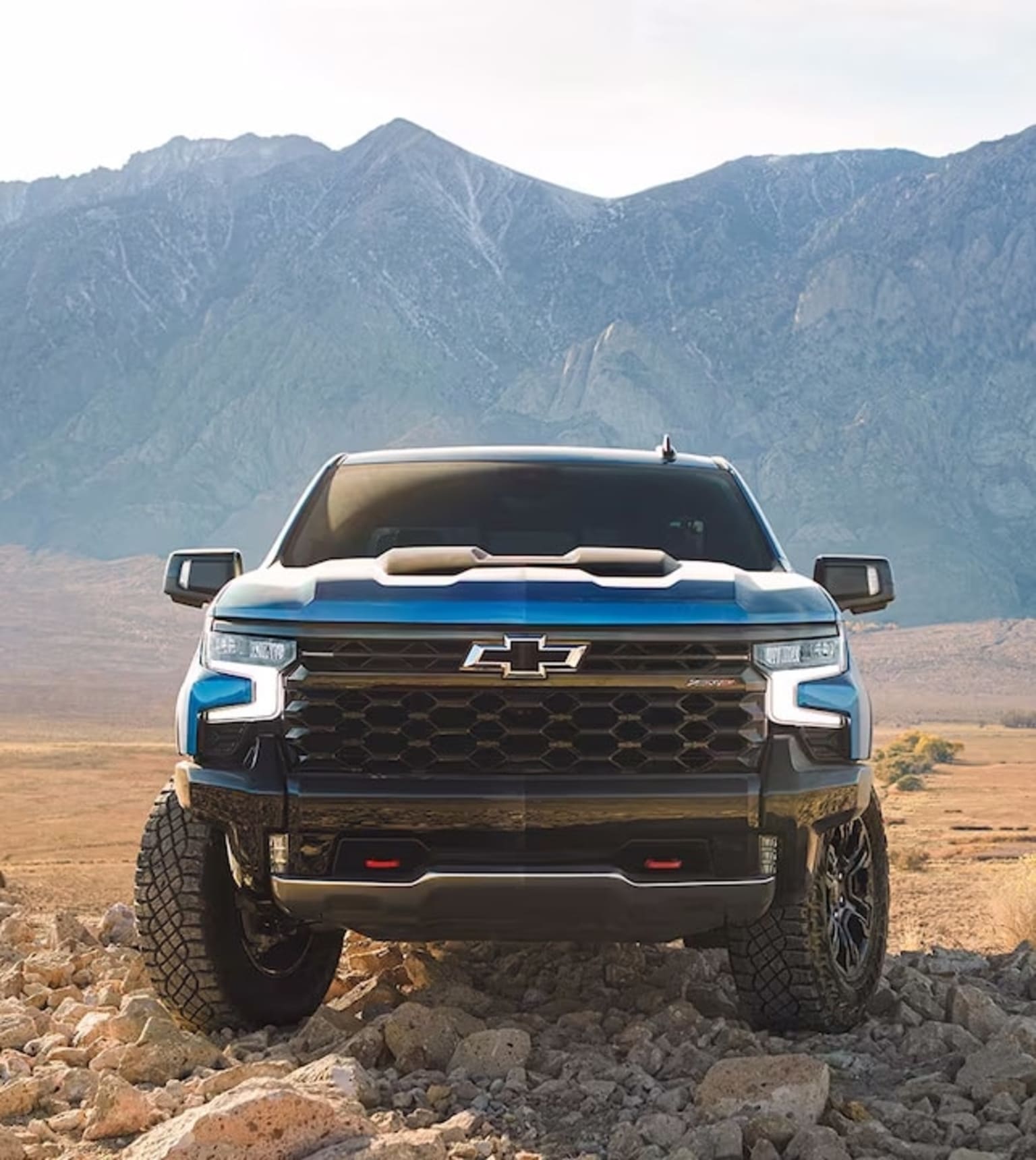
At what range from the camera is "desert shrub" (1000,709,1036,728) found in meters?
63.3

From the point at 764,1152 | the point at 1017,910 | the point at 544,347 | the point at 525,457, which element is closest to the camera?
the point at 764,1152

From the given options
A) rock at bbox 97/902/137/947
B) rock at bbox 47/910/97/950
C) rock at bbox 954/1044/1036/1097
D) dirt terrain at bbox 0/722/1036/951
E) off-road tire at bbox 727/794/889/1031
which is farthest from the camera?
dirt terrain at bbox 0/722/1036/951

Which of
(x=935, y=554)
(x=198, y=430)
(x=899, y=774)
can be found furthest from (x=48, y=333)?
(x=899, y=774)

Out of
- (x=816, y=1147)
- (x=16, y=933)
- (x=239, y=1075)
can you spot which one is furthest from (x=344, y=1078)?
(x=16, y=933)

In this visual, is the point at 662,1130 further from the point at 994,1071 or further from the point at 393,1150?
the point at 994,1071

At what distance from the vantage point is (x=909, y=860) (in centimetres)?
2022

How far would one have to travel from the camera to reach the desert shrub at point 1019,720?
6332cm

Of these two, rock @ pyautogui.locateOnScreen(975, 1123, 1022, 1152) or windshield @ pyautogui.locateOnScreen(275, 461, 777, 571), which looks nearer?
rock @ pyautogui.locateOnScreen(975, 1123, 1022, 1152)

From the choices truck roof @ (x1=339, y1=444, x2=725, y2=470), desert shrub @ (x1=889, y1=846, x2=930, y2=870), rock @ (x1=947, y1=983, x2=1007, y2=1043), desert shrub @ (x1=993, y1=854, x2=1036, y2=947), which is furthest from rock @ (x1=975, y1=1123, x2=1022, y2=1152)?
desert shrub @ (x1=889, y1=846, x2=930, y2=870)

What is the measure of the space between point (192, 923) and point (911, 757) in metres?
40.0

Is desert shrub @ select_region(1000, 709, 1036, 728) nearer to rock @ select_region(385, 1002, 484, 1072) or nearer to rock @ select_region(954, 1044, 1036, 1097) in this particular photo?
rock @ select_region(954, 1044, 1036, 1097)

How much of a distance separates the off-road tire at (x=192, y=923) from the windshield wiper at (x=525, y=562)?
108 centimetres

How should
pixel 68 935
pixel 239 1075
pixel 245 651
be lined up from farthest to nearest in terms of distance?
pixel 68 935 → pixel 245 651 → pixel 239 1075

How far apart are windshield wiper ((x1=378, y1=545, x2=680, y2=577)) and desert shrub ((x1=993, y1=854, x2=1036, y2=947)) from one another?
22.6 feet
